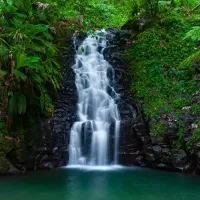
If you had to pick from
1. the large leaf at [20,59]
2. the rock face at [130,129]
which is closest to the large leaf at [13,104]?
the large leaf at [20,59]

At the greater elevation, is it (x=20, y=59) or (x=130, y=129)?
(x=20, y=59)

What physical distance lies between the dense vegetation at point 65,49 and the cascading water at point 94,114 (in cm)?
87

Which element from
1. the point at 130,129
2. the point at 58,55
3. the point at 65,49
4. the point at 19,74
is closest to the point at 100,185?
the point at 130,129

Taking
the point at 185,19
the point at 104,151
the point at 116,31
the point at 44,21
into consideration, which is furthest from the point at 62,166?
the point at 185,19

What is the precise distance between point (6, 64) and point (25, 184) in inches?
121

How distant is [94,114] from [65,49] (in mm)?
3340

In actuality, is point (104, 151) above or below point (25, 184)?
above

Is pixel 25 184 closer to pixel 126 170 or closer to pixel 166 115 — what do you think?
pixel 126 170

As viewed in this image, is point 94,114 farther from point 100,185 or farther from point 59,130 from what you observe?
point 100,185

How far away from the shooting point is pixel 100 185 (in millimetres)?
7586

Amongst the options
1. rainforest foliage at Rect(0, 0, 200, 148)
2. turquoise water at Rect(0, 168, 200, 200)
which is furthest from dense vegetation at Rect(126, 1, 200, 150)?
turquoise water at Rect(0, 168, 200, 200)

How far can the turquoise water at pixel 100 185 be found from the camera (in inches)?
268

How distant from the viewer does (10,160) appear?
845 cm

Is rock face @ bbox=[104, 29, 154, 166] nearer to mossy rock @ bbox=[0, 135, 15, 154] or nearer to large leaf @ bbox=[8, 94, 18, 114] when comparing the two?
mossy rock @ bbox=[0, 135, 15, 154]
